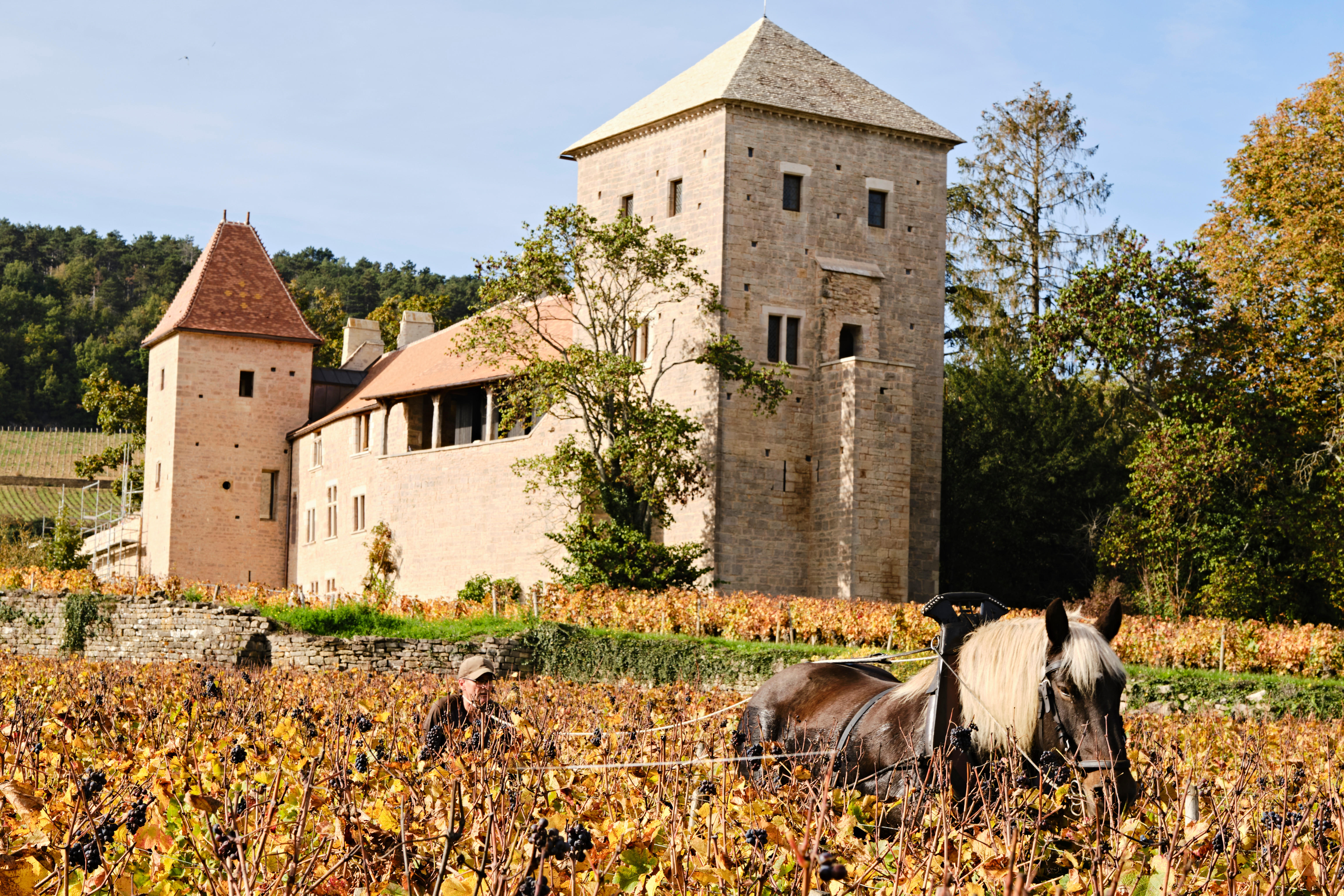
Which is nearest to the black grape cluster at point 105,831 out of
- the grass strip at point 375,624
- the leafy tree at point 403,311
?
the grass strip at point 375,624

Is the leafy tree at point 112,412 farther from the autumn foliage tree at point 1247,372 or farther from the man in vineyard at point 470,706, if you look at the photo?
the man in vineyard at point 470,706

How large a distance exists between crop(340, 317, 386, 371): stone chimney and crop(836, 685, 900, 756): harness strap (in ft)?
149

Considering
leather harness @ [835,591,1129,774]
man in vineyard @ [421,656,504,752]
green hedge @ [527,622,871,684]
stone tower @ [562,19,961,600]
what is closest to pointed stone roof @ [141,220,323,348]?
stone tower @ [562,19,961,600]

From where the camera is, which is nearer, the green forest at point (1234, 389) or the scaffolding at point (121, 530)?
the green forest at point (1234, 389)

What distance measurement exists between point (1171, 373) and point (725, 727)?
26.5 meters

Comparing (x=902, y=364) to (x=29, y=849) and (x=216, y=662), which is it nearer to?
(x=216, y=662)

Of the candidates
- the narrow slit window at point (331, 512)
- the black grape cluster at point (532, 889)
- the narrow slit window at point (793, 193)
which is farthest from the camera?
the narrow slit window at point (331, 512)

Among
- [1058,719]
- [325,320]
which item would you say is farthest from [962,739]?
[325,320]

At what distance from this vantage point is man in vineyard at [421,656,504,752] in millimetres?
7363

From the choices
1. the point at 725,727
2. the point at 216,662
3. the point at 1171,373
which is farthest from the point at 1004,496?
the point at 725,727

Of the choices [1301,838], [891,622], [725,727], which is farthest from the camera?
[891,622]

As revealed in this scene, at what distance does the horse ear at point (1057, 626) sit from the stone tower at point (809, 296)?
25.4m

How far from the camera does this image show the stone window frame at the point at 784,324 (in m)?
32.1

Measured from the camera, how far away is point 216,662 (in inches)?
952
